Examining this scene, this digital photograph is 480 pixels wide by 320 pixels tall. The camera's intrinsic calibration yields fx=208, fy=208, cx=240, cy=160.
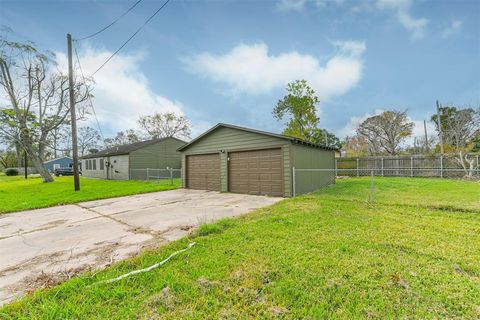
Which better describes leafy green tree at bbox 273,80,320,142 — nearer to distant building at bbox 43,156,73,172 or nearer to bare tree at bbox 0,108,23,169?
bare tree at bbox 0,108,23,169

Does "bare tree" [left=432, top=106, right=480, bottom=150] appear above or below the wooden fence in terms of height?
→ above

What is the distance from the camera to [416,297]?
1916 millimetres

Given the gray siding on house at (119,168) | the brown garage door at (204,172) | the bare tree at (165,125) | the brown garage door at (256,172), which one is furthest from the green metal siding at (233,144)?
the bare tree at (165,125)

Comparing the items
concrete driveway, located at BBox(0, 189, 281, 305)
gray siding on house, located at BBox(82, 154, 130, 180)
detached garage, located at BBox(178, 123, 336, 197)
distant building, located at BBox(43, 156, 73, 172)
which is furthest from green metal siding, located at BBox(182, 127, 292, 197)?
distant building, located at BBox(43, 156, 73, 172)

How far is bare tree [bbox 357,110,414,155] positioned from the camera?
20984mm

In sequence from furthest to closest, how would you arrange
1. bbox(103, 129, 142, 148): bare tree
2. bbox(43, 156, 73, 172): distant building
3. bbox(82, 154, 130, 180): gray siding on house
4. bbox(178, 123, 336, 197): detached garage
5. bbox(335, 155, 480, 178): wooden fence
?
bbox(43, 156, 73, 172): distant building < bbox(103, 129, 142, 148): bare tree < bbox(82, 154, 130, 180): gray siding on house < bbox(335, 155, 480, 178): wooden fence < bbox(178, 123, 336, 197): detached garage

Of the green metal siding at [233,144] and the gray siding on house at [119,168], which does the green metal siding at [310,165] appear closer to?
the green metal siding at [233,144]

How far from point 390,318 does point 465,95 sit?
2547 cm

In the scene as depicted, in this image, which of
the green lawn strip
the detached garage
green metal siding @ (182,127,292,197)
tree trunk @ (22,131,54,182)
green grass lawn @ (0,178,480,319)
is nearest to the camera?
green grass lawn @ (0,178,480,319)

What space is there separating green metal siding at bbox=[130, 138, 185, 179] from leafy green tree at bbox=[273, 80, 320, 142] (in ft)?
35.8

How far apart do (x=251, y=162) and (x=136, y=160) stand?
1306 cm

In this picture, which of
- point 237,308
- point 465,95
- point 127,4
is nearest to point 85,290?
point 237,308

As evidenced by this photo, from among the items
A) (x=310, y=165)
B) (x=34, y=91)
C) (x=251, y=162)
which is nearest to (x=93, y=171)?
(x=34, y=91)

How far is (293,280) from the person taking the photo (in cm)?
219
